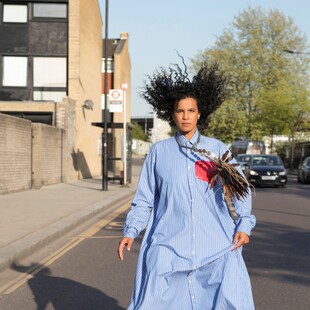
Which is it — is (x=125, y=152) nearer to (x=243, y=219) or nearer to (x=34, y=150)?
(x=34, y=150)

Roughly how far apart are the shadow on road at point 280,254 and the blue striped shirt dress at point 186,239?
11.5ft

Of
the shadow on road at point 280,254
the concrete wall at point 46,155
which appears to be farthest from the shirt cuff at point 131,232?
the concrete wall at point 46,155

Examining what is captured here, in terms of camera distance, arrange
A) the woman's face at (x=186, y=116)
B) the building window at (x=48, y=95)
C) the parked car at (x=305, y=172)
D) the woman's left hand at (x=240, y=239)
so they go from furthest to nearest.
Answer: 1. the parked car at (x=305, y=172)
2. the building window at (x=48, y=95)
3. the woman's face at (x=186, y=116)
4. the woman's left hand at (x=240, y=239)

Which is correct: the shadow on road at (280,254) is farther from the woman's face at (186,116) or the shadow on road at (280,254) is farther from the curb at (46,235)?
the woman's face at (186,116)

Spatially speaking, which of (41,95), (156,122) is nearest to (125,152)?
(41,95)

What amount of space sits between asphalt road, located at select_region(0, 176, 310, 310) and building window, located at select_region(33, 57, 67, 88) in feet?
62.8

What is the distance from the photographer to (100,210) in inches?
597

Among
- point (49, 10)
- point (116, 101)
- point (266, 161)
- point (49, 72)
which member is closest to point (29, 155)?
point (116, 101)

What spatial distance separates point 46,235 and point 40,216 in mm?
2991

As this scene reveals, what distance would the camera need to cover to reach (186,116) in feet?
12.8

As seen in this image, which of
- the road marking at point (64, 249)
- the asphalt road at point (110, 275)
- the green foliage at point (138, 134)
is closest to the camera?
the asphalt road at point (110, 275)

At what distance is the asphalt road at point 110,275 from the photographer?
241 inches

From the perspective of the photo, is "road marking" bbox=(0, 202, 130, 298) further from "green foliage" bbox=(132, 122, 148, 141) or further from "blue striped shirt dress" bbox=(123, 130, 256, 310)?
"green foliage" bbox=(132, 122, 148, 141)

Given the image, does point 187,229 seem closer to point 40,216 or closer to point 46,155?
point 40,216
